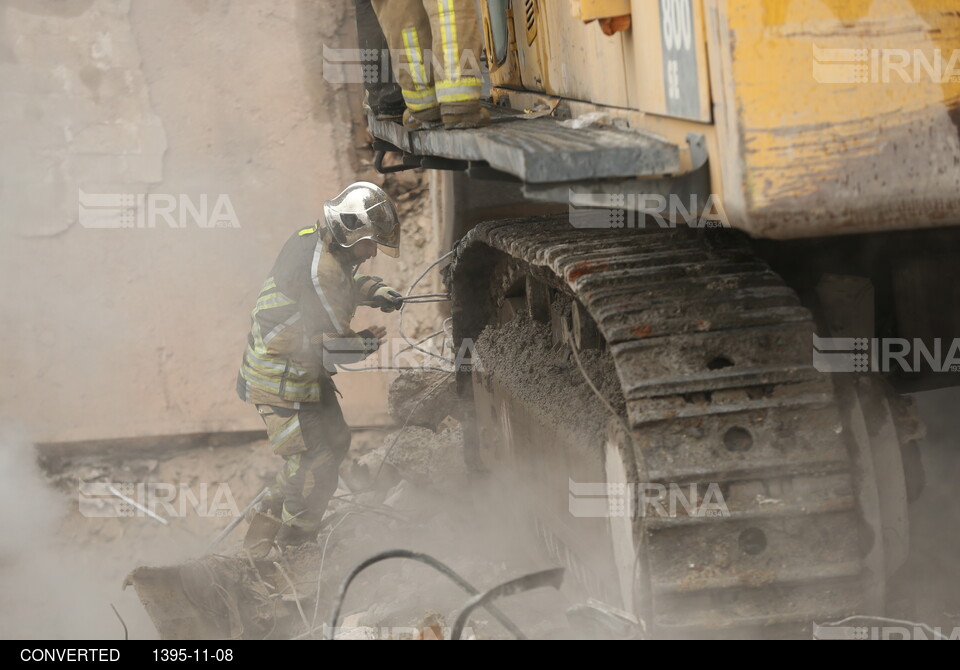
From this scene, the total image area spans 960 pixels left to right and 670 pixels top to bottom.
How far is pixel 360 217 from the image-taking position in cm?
565

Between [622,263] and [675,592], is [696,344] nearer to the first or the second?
[622,263]

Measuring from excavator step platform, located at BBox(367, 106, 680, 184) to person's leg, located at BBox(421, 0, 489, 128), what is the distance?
20.4 inches

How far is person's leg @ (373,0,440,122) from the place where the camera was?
14.0 feet

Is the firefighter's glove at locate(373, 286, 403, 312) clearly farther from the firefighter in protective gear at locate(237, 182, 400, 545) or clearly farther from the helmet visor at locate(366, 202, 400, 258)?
the helmet visor at locate(366, 202, 400, 258)

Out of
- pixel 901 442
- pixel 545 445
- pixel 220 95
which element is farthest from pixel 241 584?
pixel 220 95

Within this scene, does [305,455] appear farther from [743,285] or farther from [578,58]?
[743,285]

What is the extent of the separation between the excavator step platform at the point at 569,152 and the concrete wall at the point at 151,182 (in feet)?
17.8

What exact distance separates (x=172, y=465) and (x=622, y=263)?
21.0 feet

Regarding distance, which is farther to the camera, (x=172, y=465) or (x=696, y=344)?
(x=172, y=465)

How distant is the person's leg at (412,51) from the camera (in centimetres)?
426

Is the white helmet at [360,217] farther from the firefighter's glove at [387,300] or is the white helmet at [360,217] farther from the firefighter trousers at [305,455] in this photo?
the firefighter trousers at [305,455]

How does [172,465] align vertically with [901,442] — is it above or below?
below

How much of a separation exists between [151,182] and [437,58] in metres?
4.92

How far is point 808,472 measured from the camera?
2.67m
